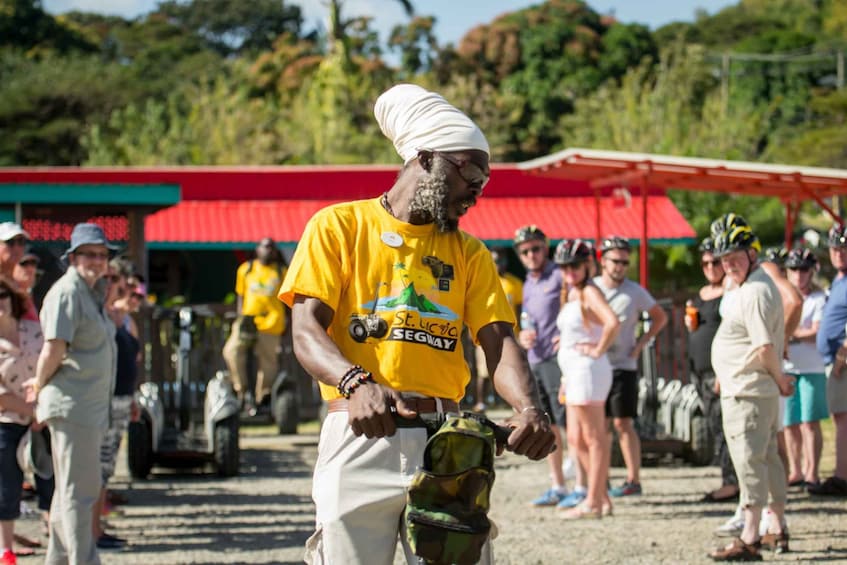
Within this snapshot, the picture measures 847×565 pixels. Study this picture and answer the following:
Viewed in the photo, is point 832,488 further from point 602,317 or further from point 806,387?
point 602,317

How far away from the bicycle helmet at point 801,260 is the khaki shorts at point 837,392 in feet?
3.17

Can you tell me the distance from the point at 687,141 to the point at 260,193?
1958 centimetres

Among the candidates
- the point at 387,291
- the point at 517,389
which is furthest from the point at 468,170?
the point at 517,389

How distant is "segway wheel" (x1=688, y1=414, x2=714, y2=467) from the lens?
1187cm

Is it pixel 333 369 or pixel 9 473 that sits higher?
pixel 333 369

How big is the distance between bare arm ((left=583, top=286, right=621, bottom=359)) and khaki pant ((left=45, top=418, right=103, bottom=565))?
4020 mm

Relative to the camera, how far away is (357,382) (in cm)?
359

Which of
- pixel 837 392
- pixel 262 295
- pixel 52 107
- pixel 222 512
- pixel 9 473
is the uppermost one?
pixel 52 107

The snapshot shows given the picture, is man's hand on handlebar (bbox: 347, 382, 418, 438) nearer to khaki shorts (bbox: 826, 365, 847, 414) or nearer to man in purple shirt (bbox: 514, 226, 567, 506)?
man in purple shirt (bbox: 514, 226, 567, 506)

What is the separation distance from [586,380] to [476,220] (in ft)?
39.8

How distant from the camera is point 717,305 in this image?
33.2 feet

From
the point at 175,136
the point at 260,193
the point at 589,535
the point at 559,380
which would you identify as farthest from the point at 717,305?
the point at 175,136

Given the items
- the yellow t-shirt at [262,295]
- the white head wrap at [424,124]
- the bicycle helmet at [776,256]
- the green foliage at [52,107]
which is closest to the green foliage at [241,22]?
the green foliage at [52,107]

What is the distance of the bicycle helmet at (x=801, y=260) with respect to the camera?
1083 centimetres
